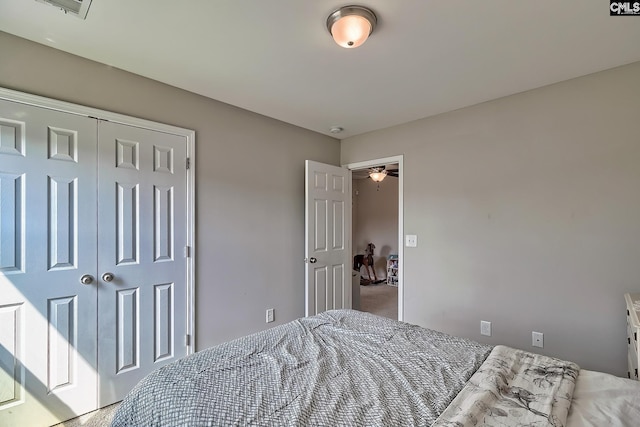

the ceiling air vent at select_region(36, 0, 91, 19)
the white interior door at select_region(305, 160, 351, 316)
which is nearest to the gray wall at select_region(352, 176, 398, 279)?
the white interior door at select_region(305, 160, 351, 316)

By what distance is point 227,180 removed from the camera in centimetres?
262

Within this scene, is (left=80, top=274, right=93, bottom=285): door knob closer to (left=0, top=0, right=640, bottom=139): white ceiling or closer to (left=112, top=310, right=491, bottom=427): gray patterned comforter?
(left=112, top=310, right=491, bottom=427): gray patterned comforter

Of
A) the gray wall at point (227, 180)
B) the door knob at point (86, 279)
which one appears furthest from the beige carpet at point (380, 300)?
the door knob at point (86, 279)

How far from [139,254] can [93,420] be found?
3.51 feet

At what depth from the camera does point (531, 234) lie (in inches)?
90.8

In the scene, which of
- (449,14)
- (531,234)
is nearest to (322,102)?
(449,14)

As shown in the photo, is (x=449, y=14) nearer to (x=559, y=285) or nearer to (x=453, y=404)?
(x=453, y=404)

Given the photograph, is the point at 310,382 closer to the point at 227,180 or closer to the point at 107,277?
the point at 107,277

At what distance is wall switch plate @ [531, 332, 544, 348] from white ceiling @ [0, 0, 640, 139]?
1.94 metres

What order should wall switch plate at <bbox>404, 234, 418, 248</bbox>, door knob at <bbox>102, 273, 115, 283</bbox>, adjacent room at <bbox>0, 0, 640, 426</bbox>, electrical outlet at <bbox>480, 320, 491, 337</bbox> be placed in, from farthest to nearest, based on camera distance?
wall switch plate at <bbox>404, 234, 418, 248</bbox>
electrical outlet at <bbox>480, 320, 491, 337</bbox>
door knob at <bbox>102, 273, 115, 283</bbox>
adjacent room at <bbox>0, 0, 640, 426</bbox>

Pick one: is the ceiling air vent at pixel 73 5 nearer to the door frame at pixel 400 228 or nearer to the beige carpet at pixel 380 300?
the door frame at pixel 400 228

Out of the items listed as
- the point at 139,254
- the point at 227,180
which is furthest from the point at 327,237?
the point at 139,254

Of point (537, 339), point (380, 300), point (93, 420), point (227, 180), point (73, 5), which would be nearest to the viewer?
point (73, 5)

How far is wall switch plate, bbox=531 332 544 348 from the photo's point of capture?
2.24 m
